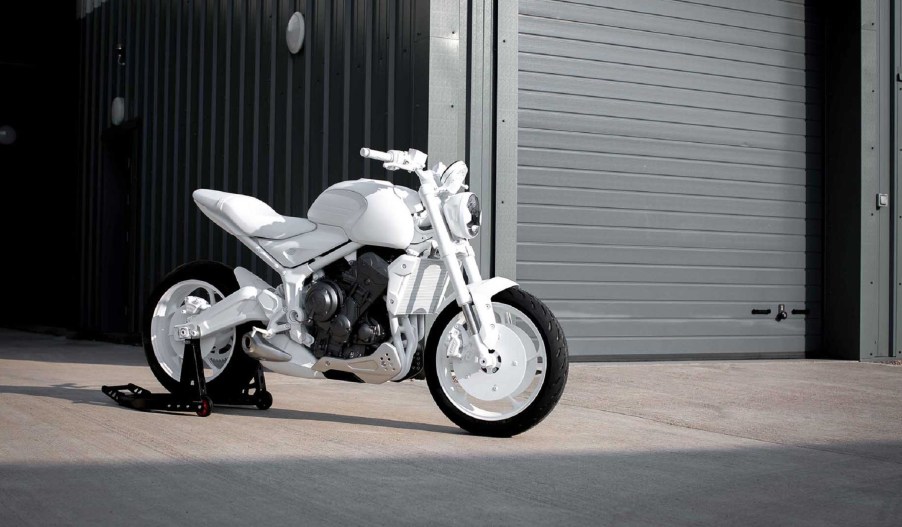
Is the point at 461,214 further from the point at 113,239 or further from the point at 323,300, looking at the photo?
the point at 113,239

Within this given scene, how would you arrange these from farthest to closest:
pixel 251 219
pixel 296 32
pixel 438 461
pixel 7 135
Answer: pixel 7 135
pixel 296 32
pixel 251 219
pixel 438 461

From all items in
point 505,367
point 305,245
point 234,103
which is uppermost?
point 234,103

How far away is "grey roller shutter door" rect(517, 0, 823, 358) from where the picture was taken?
7.26m

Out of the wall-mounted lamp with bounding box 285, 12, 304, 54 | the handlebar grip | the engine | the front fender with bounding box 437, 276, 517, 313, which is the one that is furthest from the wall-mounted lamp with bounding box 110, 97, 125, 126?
the front fender with bounding box 437, 276, 517, 313

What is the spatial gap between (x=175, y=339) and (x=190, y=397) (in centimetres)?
46

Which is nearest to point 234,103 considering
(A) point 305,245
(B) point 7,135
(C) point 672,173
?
(C) point 672,173

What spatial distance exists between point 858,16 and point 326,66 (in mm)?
4228

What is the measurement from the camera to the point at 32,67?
1511 centimetres

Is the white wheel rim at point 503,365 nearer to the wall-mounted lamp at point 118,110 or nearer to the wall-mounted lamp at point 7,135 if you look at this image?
the wall-mounted lamp at point 118,110

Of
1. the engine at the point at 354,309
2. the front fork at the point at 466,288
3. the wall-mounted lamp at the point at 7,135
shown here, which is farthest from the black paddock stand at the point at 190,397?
the wall-mounted lamp at the point at 7,135

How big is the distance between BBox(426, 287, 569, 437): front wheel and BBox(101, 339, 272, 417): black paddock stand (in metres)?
0.96

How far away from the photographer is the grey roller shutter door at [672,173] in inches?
286

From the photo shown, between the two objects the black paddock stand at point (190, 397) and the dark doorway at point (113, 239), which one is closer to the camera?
the black paddock stand at point (190, 397)

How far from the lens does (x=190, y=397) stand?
452cm
